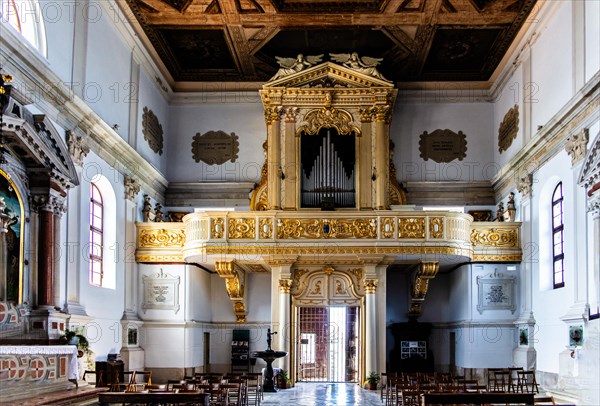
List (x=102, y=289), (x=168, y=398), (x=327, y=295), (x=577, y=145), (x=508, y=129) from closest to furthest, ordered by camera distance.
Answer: (x=168, y=398)
(x=577, y=145)
(x=102, y=289)
(x=327, y=295)
(x=508, y=129)

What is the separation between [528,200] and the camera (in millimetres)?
24047

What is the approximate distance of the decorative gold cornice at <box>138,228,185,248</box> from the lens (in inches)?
990

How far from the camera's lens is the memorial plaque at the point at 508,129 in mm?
25609

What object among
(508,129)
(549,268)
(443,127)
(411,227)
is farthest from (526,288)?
(443,127)

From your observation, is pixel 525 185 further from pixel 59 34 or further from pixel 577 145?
pixel 59 34

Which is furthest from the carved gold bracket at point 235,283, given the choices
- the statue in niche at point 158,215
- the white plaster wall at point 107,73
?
the white plaster wall at point 107,73

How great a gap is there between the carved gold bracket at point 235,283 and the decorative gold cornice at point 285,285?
160 cm

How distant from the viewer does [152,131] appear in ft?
87.9

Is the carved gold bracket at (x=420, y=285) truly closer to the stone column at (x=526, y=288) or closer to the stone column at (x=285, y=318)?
the stone column at (x=526, y=288)

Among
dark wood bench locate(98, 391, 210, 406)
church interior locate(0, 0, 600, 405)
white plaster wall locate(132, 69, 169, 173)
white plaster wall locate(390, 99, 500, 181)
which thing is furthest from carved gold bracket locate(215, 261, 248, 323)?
dark wood bench locate(98, 391, 210, 406)

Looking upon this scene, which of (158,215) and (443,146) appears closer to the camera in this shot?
(158,215)

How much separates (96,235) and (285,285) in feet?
20.0

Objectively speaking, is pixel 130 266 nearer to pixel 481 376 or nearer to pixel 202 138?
pixel 202 138

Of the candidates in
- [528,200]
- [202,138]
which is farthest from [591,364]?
[202,138]
